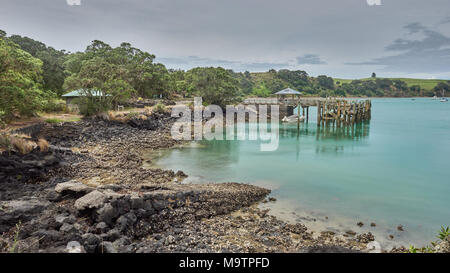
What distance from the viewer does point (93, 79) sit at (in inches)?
991

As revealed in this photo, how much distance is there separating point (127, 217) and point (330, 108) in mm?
36337

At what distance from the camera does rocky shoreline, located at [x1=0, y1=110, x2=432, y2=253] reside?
6730 millimetres

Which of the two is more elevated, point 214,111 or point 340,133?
point 214,111

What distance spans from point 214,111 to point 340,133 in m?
18.8

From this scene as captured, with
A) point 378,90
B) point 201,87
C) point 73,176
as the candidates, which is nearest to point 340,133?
point 201,87

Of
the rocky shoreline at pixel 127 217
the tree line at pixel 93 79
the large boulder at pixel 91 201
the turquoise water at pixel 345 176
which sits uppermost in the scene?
the tree line at pixel 93 79

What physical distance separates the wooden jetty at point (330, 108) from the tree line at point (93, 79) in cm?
781

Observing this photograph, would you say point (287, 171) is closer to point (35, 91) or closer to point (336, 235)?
point (336, 235)

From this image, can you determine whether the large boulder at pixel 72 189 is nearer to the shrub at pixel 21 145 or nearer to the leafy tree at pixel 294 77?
the shrub at pixel 21 145

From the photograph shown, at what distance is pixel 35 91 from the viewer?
54.2 feet

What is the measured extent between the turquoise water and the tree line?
9.32 m

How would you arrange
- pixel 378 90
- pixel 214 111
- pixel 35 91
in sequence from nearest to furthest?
pixel 35 91
pixel 214 111
pixel 378 90

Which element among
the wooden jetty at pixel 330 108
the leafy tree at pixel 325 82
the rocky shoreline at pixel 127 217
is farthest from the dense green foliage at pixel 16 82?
the leafy tree at pixel 325 82

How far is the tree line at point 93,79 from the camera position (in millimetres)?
15844
